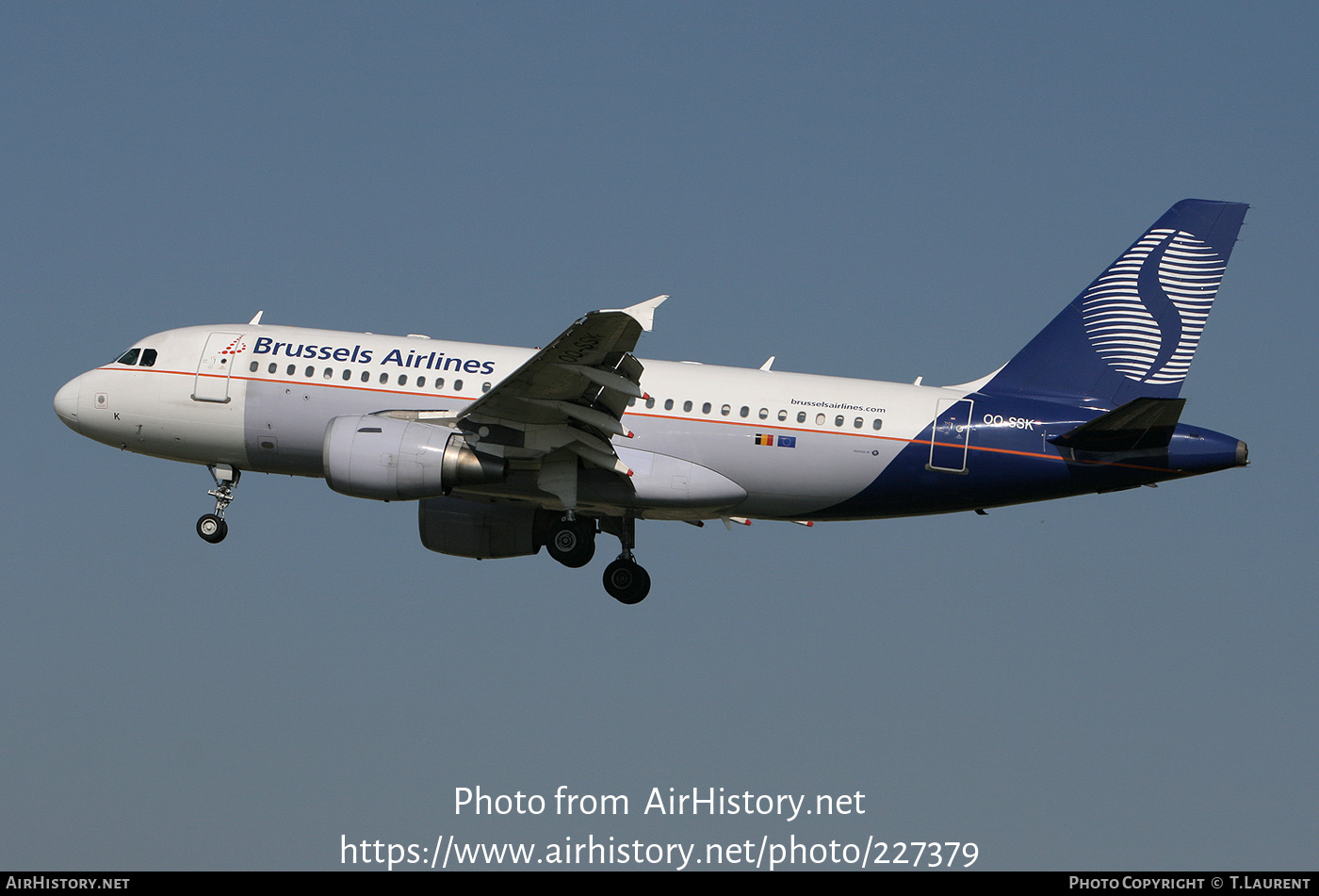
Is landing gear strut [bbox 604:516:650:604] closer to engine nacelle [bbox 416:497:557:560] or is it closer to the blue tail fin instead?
engine nacelle [bbox 416:497:557:560]

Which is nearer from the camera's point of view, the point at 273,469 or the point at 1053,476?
the point at 1053,476

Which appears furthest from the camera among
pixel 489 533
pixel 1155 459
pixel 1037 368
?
pixel 489 533

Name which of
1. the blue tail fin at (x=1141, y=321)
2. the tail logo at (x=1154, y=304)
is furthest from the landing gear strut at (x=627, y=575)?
the tail logo at (x=1154, y=304)

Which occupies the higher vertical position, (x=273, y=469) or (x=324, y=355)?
(x=324, y=355)

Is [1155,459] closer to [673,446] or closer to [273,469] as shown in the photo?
[673,446]

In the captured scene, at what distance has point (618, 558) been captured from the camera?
114 ft

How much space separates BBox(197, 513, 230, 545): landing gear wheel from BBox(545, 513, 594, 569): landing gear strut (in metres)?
7.48

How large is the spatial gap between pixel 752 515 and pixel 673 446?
97.3 inches

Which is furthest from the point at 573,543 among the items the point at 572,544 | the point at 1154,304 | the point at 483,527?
the point at 1154,304

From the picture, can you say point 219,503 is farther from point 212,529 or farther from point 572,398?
point 572,398

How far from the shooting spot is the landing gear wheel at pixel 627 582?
3450 cm

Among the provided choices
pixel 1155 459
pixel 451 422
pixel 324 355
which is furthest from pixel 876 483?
pixel 324 355

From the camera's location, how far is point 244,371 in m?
33.6

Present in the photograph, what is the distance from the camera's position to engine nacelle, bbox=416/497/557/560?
35.6m
